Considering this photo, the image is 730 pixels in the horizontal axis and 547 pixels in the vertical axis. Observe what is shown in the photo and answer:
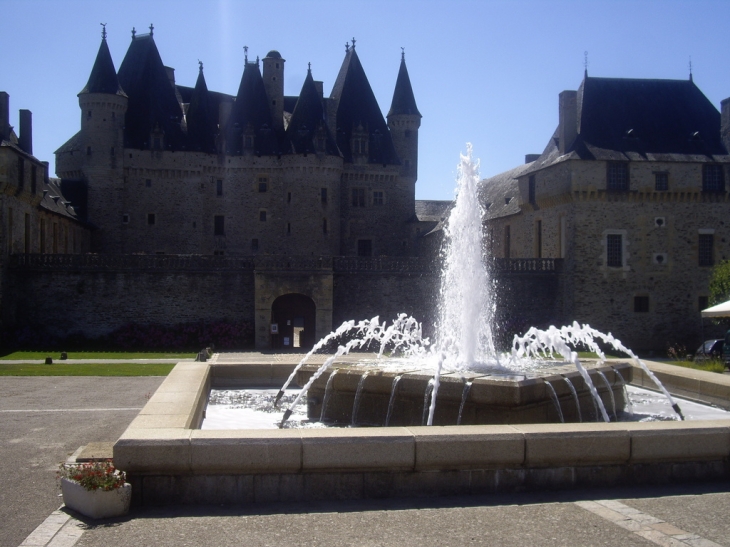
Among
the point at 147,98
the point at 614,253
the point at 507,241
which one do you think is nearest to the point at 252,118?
the point at 147,98

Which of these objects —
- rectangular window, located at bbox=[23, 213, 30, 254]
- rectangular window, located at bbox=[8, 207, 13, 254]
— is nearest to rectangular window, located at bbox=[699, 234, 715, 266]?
rectangular window, located at bbox=[8, 207, 13, 254]

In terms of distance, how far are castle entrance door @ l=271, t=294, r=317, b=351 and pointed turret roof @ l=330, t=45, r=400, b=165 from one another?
1597 cm

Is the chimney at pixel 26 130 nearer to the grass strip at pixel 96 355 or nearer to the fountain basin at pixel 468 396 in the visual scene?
the grass strip at pixel 96 355

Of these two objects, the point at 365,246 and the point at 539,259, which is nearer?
the point at 539,259

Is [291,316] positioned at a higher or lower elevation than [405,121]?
lower

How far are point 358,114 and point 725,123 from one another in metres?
24.2

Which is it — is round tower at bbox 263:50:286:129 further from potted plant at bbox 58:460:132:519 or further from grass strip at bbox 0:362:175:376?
potted plant at bbox 58:460:132:519

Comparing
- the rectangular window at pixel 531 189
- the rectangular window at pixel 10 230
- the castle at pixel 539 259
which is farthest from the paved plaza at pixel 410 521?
the rectangular window at pixel 531 189

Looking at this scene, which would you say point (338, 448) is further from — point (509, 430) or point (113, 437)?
point (113, 437)

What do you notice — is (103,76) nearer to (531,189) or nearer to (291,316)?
(291,316)

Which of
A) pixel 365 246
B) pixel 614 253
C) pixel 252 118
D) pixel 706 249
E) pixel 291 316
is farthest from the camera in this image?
pixel 365 246

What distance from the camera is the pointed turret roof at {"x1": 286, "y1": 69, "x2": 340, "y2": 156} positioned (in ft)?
164

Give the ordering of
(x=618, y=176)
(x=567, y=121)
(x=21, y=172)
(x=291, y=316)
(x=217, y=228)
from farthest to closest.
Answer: (x=217, y=228) → (x=291, y=316) → (x=567, y=121) → (x=618, y=176) → (x=21, y=172)

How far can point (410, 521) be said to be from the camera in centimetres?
771
